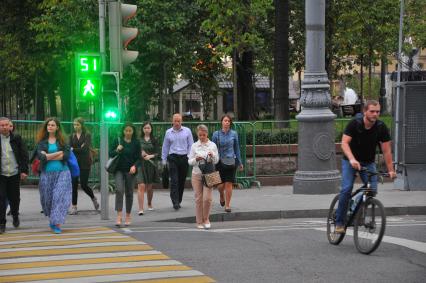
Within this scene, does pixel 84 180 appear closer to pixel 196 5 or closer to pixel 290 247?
pixel 290 247

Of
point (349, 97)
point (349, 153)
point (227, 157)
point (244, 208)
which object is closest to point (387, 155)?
point (349, 153)

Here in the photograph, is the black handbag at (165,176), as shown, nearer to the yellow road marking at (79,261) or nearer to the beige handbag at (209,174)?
the beige handbag at (209,174)

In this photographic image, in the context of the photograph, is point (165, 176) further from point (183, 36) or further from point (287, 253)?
point (183, 36)

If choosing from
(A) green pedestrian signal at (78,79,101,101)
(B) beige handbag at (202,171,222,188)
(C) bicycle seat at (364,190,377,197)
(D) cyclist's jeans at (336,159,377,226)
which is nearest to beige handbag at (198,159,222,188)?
(B) beige handbag at (202,171,222,188)

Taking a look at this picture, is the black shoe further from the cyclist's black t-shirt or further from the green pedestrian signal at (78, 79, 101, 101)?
the cyclist's black t-shirt

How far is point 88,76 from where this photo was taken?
518 inches

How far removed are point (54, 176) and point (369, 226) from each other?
16.3ft

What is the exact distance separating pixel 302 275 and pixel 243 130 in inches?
441

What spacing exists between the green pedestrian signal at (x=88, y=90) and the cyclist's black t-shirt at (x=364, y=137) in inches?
196

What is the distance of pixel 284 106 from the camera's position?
77.5ft

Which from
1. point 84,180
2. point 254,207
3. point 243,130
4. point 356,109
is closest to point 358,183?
point 243,130

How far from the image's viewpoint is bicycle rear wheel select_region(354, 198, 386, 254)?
9.19 m

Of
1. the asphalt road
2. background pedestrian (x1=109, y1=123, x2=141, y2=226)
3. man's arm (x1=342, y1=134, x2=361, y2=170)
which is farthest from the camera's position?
background pedestrian (x1=109, y1=123, x2=141, y2=226)

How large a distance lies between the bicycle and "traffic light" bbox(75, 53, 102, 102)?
16.8 feet
